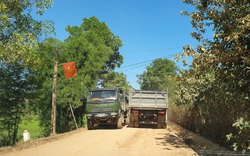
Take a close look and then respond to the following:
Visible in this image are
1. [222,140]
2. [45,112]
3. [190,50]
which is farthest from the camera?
[45,112]

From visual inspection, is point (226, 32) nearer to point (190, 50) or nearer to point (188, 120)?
point (190, 50)

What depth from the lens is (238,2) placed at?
27.2 feet

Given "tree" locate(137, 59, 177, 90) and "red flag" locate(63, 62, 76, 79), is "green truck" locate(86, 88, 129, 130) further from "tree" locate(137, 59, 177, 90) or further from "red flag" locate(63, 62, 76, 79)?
"tree" locate(137, 59, 177, 90)

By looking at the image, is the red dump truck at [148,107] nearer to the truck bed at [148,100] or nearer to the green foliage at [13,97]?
the truck bed at [148,100]

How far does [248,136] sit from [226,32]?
301 centimetres

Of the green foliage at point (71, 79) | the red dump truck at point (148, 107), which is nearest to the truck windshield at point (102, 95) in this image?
the red dump truck at point (148, 107)

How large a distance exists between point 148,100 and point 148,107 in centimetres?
56

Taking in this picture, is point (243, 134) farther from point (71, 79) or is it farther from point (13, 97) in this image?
point (71, 79)

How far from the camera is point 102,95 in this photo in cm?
1977

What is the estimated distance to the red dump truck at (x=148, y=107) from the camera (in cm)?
2091

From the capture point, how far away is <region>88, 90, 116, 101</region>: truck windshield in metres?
19.5

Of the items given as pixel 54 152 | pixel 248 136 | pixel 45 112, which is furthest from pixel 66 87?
pixel 248 136

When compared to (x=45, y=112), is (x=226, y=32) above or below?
above

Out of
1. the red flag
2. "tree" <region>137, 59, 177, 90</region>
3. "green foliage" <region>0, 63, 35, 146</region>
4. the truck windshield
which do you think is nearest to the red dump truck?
the truck windshield
